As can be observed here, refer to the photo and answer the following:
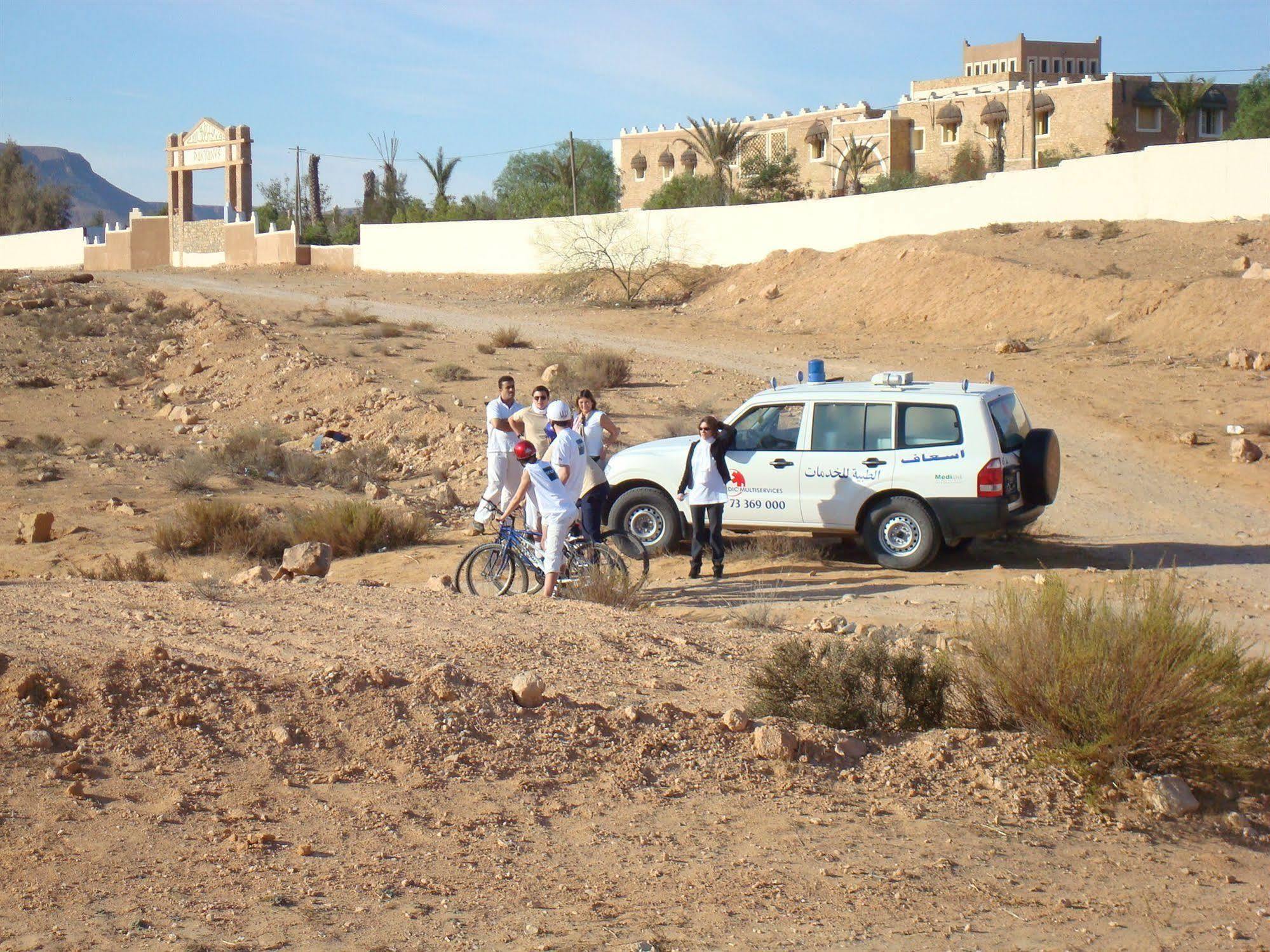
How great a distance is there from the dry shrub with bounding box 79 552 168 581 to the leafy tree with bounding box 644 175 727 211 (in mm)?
46429

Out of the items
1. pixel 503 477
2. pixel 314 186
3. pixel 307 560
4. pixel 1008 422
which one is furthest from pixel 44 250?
pixel 1008 422

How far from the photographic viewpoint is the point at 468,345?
29797 millimetres

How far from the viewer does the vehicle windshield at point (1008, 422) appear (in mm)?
12000

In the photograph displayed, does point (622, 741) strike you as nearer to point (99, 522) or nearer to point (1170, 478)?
point (99, 522)

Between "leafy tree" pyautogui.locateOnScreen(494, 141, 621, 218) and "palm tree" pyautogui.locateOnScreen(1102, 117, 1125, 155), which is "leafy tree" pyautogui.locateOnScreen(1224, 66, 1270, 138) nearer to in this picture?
"palm tree" pyautogui.locateOnScreen(1102, 117, 1125, 155)

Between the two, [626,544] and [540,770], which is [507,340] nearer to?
[626,544]

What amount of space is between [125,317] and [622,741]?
31.2m

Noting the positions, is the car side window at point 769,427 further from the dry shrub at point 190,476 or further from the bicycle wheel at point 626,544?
the dry shrub at point 190,476

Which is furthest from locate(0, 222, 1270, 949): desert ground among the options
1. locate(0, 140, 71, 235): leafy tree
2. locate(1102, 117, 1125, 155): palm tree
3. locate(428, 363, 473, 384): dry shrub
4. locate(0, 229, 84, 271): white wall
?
locate(0, 140, 71, 235): leafy tree

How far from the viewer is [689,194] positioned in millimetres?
63781

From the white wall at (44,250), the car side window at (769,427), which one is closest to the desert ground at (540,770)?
the car side window at (769,427)

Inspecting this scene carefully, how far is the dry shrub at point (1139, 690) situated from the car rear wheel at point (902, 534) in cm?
521

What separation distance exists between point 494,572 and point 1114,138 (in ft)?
160

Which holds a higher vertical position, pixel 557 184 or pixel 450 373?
pixel 557 184
